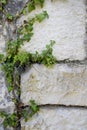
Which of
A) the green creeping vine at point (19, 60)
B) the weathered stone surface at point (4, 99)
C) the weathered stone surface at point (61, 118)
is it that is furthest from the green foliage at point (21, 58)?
the weathered stone surface at point (61, 118)

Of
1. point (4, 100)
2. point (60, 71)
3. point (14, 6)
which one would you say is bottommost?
point (4, 100)

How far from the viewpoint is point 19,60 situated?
164cm

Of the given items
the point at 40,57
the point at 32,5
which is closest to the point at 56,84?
the point at 40,57

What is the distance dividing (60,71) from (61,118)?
280 millimetres

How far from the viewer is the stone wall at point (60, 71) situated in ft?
5.32

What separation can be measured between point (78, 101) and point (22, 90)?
0.33 meters

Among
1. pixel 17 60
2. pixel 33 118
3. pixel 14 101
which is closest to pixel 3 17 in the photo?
pixel 17 60

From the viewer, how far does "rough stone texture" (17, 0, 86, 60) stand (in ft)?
5.31

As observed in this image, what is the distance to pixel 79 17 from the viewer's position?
1.62 m

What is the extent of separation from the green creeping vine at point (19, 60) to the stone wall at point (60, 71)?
1.0 inches

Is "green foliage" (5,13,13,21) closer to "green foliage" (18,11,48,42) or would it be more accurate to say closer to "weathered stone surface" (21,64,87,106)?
"green foliage" (18,11,48,42)

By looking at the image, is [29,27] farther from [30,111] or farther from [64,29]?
[30,111]

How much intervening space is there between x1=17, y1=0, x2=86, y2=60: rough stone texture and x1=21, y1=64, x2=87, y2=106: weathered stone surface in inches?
3.2

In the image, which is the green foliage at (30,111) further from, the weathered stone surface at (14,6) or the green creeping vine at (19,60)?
the weathered stone surface at (14,6)
